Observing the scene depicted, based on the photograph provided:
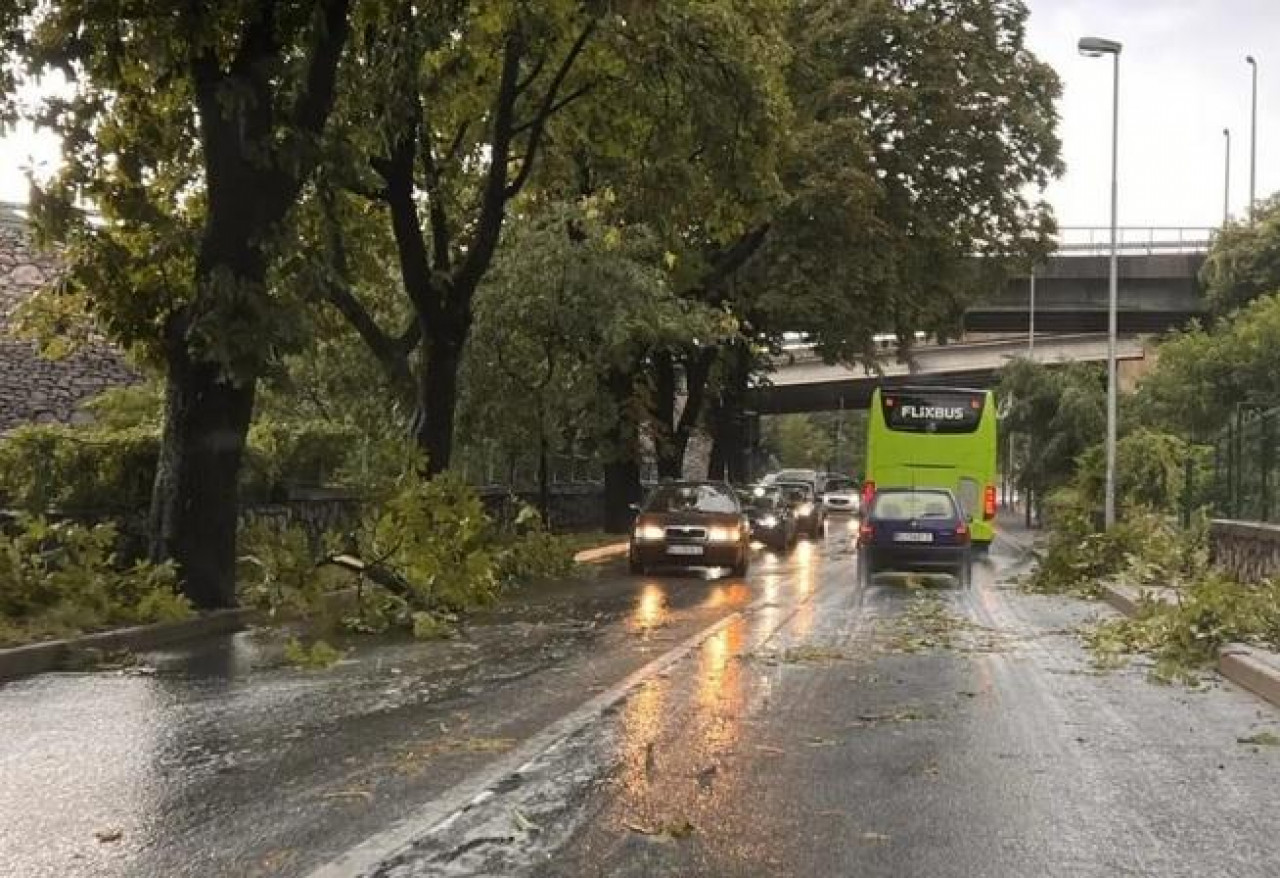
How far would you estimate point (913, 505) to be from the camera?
69.1ft

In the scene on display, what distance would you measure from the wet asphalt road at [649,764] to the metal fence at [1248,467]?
7223 mm

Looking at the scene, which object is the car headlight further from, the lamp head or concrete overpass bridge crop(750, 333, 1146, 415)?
concrete overpass bridge crop(750, 333, 1146, 415)

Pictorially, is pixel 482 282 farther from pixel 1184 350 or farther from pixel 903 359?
pixel 1184 350

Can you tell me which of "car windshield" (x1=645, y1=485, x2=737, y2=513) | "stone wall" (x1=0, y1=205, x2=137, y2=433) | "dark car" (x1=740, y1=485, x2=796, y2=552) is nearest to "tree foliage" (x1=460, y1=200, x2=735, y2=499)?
"car windshield" (x1=645, y1=485, x2=737, y2=513)

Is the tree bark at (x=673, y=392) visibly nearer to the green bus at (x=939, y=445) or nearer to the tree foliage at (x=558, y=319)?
the green bus at (x=939, y=445)

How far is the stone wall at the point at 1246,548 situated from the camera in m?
16.4

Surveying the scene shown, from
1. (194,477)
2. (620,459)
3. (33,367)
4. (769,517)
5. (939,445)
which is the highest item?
(33,367)

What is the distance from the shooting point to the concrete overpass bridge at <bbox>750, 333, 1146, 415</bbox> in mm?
63250

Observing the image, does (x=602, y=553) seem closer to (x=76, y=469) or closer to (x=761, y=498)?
(x=761, y=498)

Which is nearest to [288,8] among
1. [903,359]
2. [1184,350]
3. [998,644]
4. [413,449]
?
[413,449]

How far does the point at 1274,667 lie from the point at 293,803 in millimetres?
7736

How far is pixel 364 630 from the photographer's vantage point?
13.5 m

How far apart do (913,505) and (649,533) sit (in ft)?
14.3

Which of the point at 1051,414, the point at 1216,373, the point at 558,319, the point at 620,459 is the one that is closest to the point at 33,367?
the point at 558,319
